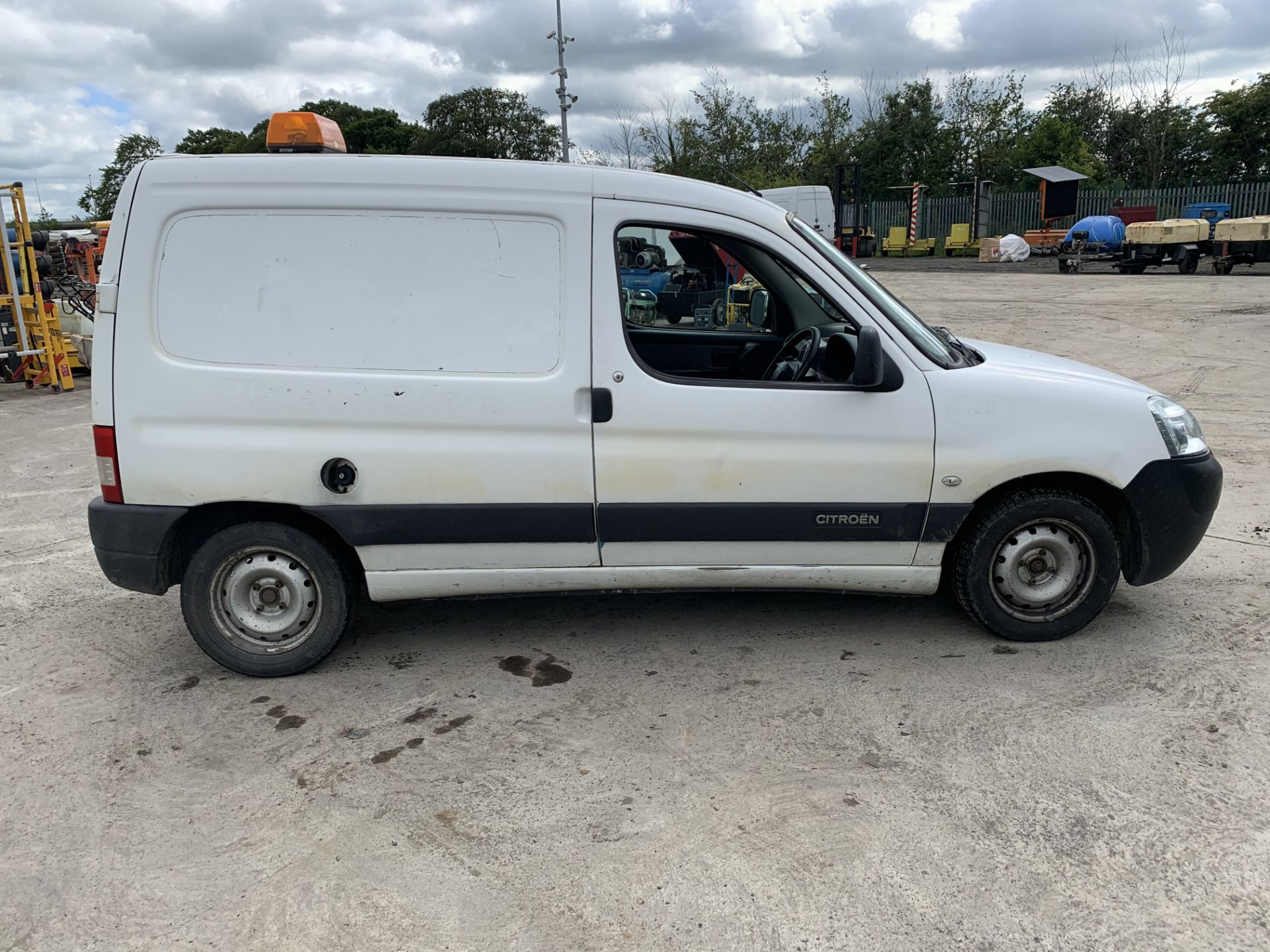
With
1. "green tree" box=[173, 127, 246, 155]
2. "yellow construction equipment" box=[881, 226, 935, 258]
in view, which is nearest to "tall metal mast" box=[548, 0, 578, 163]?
"yellow construction equipment" box=[881, 226, 935, 258]

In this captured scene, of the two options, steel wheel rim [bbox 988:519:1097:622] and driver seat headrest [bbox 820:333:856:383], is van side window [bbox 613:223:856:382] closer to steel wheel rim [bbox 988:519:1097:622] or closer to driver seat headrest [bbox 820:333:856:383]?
driver seat headrest [bbox 820:333:856:383]

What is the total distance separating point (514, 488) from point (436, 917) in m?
1.65

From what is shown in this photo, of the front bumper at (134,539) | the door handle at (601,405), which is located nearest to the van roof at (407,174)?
the door handle at (601,405)

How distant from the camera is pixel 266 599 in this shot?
3965 millimetres

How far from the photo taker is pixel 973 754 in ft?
10.8

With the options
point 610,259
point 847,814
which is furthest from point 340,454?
point 847,814

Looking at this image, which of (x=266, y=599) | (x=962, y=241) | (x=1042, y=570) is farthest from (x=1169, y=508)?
(x=962, y=241)

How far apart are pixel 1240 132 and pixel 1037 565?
41.2 metres

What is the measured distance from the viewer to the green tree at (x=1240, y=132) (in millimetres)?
35750

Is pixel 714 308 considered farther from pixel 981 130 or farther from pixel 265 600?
pixel 981 130

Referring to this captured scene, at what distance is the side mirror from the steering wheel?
16.9 inches

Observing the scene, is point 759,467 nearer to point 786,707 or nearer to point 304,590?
point 786,707

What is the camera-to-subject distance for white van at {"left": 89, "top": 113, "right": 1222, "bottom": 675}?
367 cm

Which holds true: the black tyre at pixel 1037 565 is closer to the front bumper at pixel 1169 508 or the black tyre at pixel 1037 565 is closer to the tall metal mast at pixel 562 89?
the front bumper at pixel 1169 508
